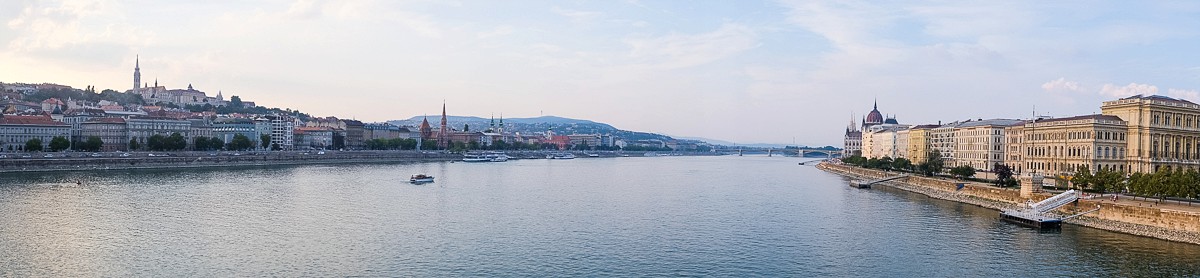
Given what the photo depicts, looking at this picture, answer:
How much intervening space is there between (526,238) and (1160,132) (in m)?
31.5

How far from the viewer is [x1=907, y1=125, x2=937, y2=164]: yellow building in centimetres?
7244

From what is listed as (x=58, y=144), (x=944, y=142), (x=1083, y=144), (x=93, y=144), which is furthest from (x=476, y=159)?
(x=1083, y=144)

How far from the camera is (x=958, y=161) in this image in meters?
64.5

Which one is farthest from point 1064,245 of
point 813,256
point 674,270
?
point 674,270

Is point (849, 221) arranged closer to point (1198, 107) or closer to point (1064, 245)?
point (1064, 245)

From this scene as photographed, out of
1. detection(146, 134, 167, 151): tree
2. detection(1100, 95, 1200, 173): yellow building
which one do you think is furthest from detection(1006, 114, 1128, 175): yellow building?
detection(146, 134, 167, 151): tree

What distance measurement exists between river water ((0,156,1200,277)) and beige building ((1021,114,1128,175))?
828 cm

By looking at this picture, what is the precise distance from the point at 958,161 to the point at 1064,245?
42402 mm

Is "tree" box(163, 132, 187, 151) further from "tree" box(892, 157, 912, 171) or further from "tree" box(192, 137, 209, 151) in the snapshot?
"tree" box(892, 157, 912, 171)

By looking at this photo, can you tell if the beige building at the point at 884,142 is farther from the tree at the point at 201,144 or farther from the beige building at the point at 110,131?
the beige building at the point at 110,131

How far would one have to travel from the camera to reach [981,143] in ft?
192

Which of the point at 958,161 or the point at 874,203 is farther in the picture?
the point at 958,161

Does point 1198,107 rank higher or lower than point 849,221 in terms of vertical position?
higher

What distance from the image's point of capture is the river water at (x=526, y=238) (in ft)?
67.4
